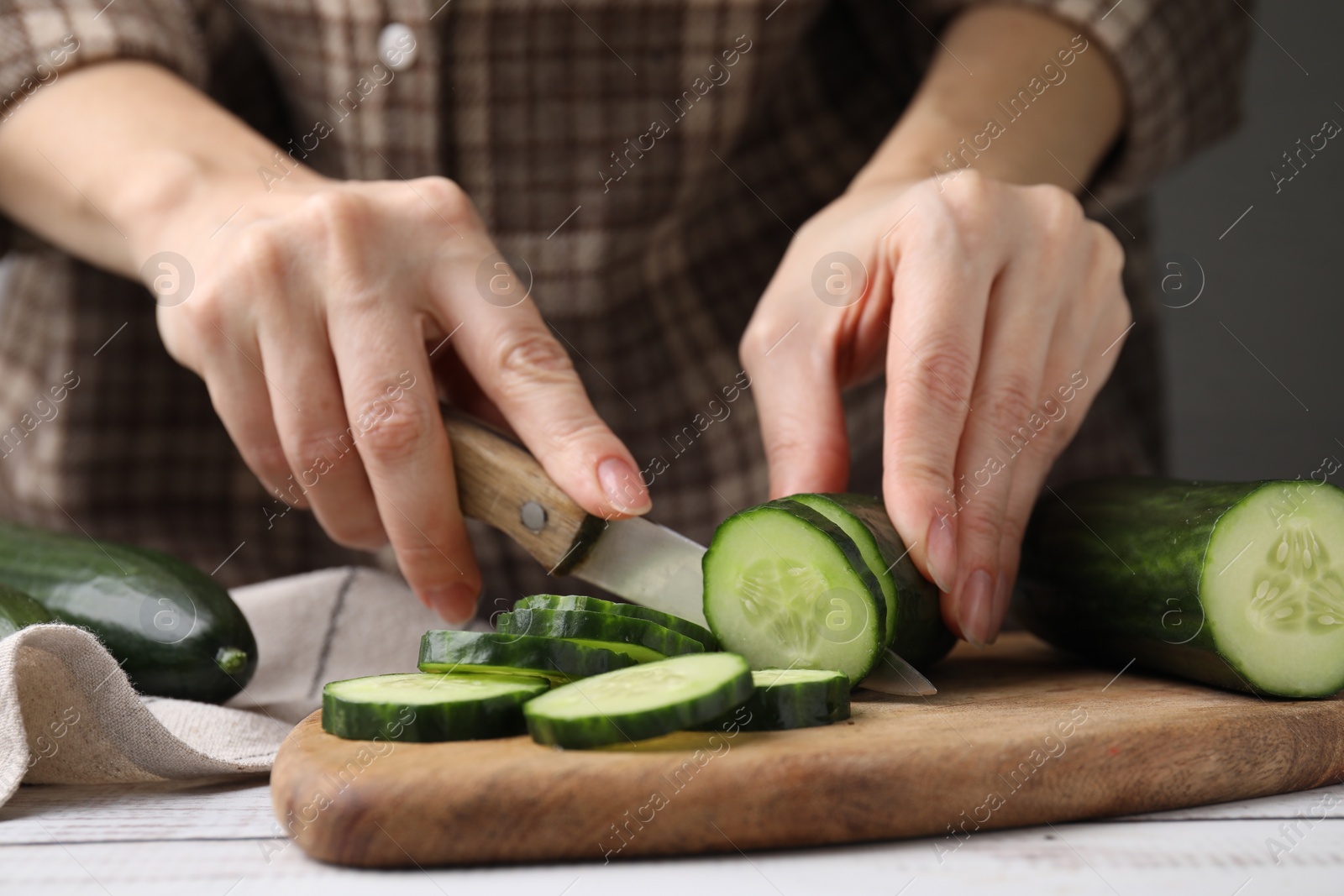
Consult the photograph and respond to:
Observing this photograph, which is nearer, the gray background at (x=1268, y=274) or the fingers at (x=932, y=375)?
the fingers at (x=932, y=375)

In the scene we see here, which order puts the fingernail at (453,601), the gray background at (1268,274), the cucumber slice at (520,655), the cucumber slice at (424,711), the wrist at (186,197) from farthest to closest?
the gray background at (1268,274) → the fingernail at (453,601) → the wrist at (186,197) → the cucumber slice at (520,655) → the cucumber slice at (424,711)

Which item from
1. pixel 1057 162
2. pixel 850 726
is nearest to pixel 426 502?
pixel 850 726

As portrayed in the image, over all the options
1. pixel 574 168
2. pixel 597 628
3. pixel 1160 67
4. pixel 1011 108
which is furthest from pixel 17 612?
pixel 1160 67

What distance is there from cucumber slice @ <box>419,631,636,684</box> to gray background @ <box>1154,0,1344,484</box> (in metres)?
3.85

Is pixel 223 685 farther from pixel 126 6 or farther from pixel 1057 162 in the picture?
pixel 1057 162

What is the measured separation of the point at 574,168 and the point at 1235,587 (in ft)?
5.50

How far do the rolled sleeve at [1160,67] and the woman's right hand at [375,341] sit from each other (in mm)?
1451

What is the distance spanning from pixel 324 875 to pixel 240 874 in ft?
0.28

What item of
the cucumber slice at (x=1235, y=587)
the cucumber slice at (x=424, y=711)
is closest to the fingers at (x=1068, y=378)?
the cucumber slice at (x=1235, y=587)

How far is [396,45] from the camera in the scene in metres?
2.38

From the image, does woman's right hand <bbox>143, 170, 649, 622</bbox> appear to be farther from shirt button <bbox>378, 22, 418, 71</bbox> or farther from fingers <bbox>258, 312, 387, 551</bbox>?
shirt button <bbox>378, 22, 418, 71</bbox>

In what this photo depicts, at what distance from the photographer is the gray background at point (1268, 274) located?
182 inches

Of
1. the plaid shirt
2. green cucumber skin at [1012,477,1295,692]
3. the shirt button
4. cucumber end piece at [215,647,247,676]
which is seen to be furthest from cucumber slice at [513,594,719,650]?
the shirt button

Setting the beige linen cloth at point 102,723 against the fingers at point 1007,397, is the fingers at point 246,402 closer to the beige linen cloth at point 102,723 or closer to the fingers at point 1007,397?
the beige linen cloth at point 102,723
